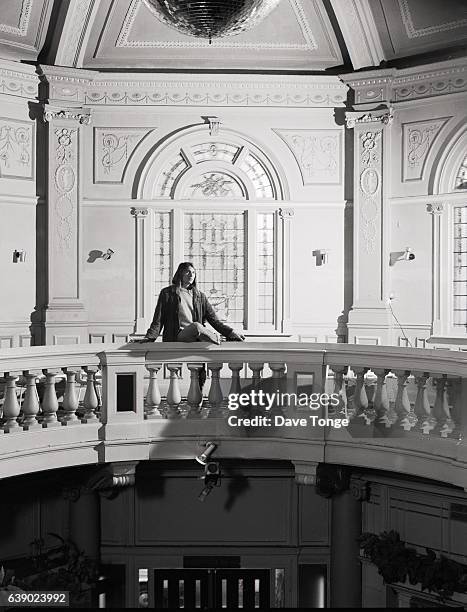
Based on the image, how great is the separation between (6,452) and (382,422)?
2.95 m

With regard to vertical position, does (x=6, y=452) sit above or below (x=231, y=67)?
below

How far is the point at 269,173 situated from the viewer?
13.3 metres

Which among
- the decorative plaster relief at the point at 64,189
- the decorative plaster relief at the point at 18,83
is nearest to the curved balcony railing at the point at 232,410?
the decorative plaster relief at the point at 64,189

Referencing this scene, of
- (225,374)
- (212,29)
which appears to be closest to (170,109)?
(225,374)

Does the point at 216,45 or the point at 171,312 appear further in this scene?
the point at 216,45

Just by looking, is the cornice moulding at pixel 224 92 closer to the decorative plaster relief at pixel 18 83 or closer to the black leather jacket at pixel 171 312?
the decorative plaster relief at pixel 18 83

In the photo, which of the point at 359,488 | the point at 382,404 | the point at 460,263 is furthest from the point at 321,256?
the point at 382,404

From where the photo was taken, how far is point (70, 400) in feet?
23.7

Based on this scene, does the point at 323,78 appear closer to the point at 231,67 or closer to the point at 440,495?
the point at 231,67

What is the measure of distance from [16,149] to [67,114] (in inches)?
34.8

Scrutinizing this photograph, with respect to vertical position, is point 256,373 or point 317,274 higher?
point 317,274

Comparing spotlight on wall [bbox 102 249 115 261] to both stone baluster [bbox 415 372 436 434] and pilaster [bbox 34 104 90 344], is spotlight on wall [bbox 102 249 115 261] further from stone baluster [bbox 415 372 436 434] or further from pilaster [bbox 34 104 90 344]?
Answer: stone baluster [bbox 415 372 436 434]

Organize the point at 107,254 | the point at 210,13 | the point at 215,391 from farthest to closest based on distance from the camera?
the point at 107,254
the point at 215,391
the point at 210,13

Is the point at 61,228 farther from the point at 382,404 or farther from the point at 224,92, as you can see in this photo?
the point at 382,404
